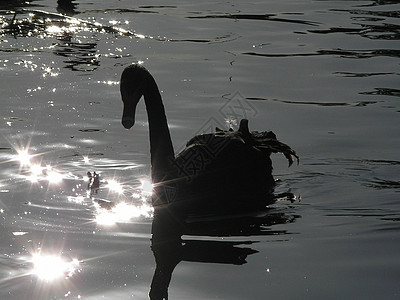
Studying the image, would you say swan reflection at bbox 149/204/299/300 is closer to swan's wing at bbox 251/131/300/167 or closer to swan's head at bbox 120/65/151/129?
swan's wing at bbox 251/131/300/167

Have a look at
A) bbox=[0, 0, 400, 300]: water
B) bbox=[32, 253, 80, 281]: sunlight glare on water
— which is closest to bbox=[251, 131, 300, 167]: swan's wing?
bbox=[0, 0, 400, 300]: water

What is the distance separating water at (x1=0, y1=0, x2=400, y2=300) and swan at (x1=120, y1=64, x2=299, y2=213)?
0.30 meters

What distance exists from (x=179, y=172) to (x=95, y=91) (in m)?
4.35

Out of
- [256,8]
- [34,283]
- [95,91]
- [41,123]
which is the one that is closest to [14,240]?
[34,283]

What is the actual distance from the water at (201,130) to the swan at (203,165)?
0.30 meters

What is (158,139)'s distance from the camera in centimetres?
884

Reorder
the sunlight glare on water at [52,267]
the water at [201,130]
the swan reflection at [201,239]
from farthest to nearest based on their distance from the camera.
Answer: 1. the swan reflection at [201,239]
2. the water at [201,130]
3. the sunlight glare on water at [52,267]

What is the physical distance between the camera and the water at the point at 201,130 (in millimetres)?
6672

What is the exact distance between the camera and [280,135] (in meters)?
10.6

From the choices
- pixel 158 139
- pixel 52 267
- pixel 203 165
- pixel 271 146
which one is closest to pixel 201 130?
pixel 271 146

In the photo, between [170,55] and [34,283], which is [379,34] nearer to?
[170,55]

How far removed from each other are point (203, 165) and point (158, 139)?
536 mm

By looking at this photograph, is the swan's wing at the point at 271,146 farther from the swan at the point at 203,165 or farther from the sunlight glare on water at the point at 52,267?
the sunlight glare on water at the point at 52,267

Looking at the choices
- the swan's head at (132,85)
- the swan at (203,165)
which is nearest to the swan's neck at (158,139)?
the swan at (203,165)
